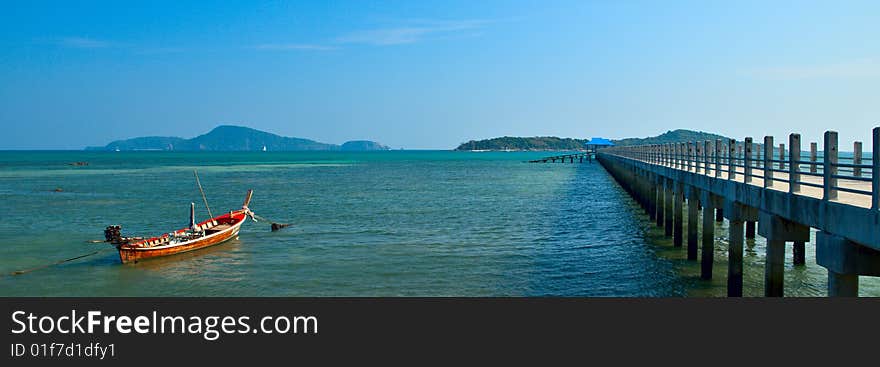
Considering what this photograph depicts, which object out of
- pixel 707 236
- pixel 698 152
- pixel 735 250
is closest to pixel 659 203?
pixel 698 152

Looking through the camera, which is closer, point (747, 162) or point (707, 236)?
point (747, 162)

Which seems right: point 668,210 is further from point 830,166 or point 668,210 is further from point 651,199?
point 830,166

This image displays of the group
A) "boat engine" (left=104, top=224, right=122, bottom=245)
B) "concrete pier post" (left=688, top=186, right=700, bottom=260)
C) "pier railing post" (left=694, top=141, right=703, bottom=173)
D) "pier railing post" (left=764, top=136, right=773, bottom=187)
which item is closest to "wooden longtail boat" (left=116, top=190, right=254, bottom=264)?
"boat engine" (left=104, top=224, right=122, bottom=245)

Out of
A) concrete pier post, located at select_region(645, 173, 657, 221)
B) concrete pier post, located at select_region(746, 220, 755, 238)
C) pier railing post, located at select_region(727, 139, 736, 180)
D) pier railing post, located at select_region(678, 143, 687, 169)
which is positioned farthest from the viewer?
concrete pier post, located at select_region(645, 173, 657, 221)

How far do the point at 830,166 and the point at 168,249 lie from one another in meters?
17.9

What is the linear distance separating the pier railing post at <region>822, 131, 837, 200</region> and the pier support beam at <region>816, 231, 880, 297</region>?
0.56 meters

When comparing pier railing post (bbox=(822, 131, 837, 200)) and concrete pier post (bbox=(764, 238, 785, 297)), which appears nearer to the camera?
pier railing post (bbox=(822, 131, 837, 200))

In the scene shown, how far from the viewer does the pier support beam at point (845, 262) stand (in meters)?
9.42

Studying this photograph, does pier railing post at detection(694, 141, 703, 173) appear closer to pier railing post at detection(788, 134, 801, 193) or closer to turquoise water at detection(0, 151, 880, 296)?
turquoise water at detection(0, 151, 880, 296)

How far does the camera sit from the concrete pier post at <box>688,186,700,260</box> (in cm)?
2014

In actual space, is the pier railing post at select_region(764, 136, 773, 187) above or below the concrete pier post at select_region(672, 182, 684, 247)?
above

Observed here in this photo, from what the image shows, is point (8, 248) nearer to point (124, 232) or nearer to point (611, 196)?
point (124, 232)

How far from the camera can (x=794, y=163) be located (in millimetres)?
11594
